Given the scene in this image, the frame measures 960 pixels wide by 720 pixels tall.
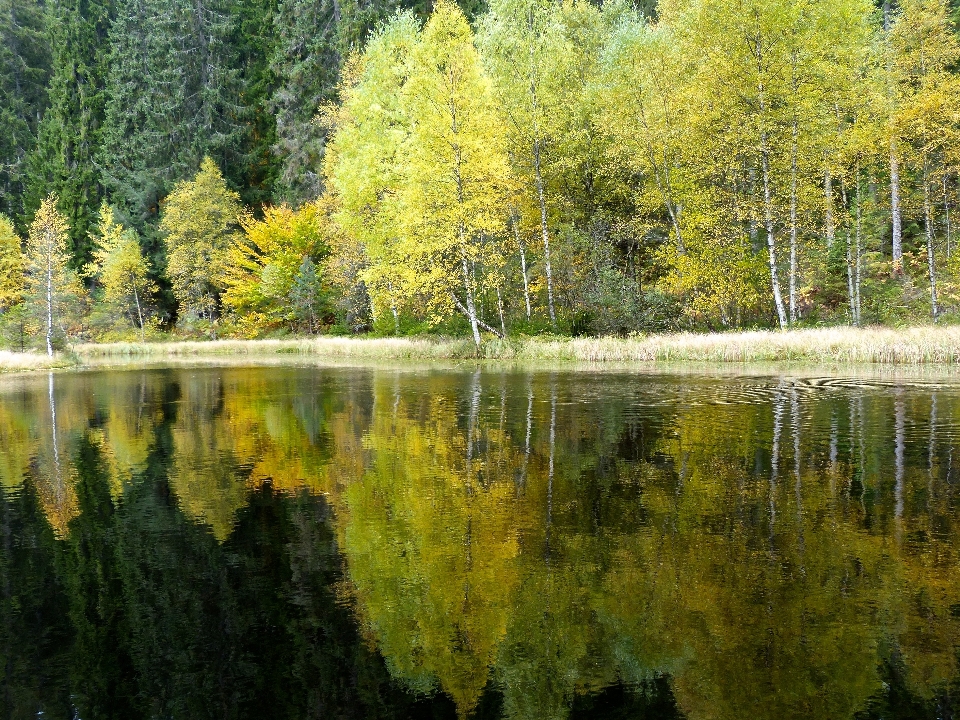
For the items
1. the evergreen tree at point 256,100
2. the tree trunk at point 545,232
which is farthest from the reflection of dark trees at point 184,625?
the evergreen tree at point 256,100

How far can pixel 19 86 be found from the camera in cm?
7650

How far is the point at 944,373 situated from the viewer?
19016mm

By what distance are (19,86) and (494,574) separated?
88786 mm

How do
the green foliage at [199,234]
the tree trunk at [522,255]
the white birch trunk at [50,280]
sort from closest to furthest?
1. the tree trunk at [522,255]
2. the white birch trunk at [50,280]
3. the green foliage at [199,234]

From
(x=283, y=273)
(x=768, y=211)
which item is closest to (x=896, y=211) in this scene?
(x=768, y=211)

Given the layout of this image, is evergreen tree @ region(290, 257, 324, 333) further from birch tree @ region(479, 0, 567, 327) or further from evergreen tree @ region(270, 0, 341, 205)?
birch tree @ region(479, 0, 567, 327)

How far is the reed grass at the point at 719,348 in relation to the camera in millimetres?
21453

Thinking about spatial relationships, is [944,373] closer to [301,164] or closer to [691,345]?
[691,345]

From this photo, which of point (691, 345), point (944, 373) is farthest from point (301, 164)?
point (944, 373)

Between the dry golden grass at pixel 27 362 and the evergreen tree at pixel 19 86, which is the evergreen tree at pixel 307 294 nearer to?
the dry golden grass at pixel 27 362

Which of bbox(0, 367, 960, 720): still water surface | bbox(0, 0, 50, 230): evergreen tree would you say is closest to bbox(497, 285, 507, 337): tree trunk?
bbox(0, 367, 960, 720): still water surface

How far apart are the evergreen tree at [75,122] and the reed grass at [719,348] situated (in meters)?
34.7

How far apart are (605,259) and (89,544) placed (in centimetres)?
2716

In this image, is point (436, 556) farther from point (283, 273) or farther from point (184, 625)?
point (283, 273)
